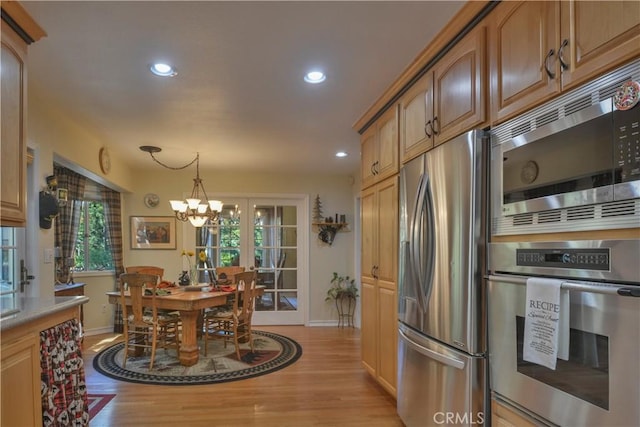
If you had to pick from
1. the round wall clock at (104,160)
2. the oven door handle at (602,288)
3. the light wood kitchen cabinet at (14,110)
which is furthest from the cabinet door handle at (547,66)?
the round wall clock at (104,160)

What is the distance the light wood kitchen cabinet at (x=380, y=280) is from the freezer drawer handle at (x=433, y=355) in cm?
42

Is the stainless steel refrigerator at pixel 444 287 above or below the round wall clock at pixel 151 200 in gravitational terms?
below

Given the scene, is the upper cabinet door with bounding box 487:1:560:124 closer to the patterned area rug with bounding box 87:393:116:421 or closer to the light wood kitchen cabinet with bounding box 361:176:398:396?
the light wood kitchen cabinet with bounding box 361:176:398:396

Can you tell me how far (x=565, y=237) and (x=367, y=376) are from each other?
8.84 feet

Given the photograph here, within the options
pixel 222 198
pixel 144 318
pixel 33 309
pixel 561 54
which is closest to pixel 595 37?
pixel 561 54

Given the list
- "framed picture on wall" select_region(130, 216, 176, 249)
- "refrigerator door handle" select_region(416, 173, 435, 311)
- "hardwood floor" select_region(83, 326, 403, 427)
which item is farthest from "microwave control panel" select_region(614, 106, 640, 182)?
"framed picture on wall" select_region(130, 216, 176, 249)

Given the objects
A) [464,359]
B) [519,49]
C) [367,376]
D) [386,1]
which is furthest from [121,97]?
[367,376]

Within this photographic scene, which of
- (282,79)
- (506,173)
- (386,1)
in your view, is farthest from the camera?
(282,79)

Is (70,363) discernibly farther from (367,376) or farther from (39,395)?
(367,376)

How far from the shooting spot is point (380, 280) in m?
2.99

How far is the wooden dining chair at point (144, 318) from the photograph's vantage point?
11.8ft

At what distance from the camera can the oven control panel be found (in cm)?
114

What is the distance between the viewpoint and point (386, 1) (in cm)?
171

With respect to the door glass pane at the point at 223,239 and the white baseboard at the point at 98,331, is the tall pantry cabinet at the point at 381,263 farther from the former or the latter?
the white baseboard at the point at 98,331
